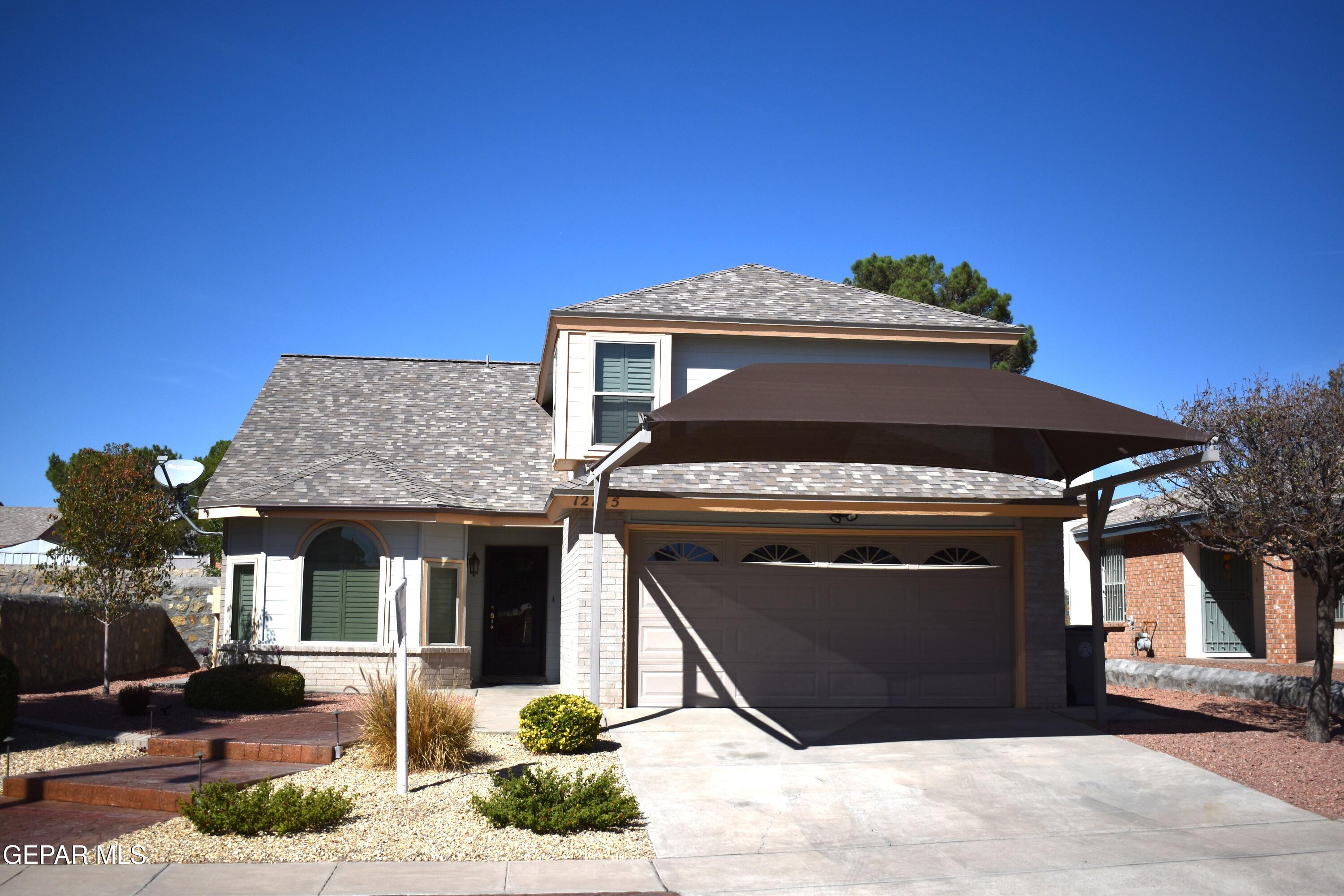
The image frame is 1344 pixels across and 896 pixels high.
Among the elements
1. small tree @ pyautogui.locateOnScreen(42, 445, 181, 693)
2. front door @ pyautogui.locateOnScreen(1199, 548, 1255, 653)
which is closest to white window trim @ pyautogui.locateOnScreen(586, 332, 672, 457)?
small tree @ pyautogui.locateOnScreen(42, 445, 181, 693)

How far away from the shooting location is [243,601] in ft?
51.7

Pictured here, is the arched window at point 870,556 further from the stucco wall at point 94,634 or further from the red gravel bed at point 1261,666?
the stucco wall at point 94,634

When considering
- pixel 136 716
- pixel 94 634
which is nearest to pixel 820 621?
pixel 136 716

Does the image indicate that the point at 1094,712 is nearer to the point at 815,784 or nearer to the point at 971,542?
the point at 971,542

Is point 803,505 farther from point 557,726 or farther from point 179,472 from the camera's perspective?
point 179,472

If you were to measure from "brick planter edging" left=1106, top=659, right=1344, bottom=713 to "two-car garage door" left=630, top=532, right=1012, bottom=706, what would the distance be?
3.36m

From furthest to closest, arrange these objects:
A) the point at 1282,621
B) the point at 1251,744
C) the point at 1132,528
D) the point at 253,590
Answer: the point at 1132,528 < the point at 1282,621 < the point at 253,590 < the point at 1251,744

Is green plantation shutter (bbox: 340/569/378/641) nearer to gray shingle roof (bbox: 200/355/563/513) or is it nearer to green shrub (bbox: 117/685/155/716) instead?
gray shingle roof (bbox: 200/355/563/513)

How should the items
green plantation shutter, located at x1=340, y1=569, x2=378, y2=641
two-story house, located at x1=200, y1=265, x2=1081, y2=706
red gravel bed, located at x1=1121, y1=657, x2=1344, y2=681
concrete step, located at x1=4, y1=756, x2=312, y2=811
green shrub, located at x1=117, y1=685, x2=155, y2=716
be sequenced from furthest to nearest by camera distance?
1. green plantation shutter, located at x1=340, y1=569, x2=378, y2=641
2. red gravel bed, located at x1=1121, y1=657, x2=1344, y2=681
3. two-story house, located at x1=200, y1=265, x2=1081, y2=706
4. green shrub, located at x1=117, y1=685, x2=155, y2=716
5. concrete step, located at x1=4, y1=756, x2=312, y2=811

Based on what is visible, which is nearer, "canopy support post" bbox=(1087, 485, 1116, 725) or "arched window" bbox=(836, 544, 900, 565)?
"canopy support post" bbox=(1087, 485, 1116, 725)

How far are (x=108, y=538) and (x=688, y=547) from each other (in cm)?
839

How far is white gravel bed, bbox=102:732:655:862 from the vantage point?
6.83 m

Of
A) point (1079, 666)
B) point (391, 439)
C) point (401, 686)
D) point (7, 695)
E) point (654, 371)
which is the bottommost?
point (1079, 666)

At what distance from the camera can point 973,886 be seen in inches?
257
